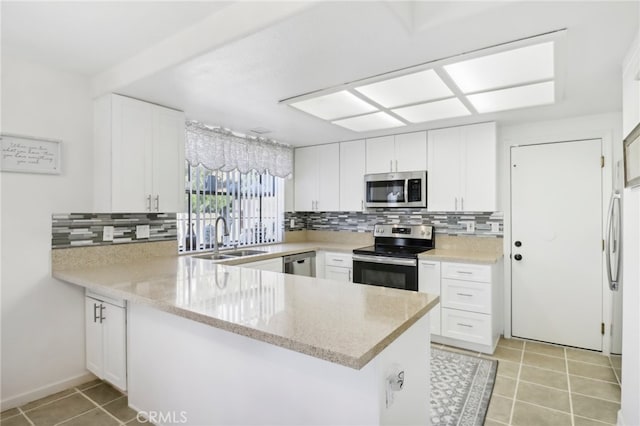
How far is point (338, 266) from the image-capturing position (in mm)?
3947

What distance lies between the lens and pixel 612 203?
2.55m

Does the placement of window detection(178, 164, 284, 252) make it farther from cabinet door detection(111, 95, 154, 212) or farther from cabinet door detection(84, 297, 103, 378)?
cabinet door detection(84, 297, 103, 378)

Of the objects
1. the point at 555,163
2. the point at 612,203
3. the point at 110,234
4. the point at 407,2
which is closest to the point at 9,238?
the point at 110,234

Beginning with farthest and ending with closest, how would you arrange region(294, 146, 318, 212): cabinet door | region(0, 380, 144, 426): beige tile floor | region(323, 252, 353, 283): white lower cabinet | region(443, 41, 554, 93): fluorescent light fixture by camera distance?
region(294, 146, 318, 212): cabinet door
region(323, 252, 353, 283): white lower cabinet
region(0, 380, 144, 426): beige tile floor
region(443, 41, 554, 93): fluorescent light fixture

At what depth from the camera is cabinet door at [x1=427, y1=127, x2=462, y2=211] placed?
11.6ft

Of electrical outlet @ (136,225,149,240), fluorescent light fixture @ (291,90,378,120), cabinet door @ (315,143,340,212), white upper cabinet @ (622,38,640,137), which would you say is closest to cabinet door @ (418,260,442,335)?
cabinet door @ (315,143,340,212)

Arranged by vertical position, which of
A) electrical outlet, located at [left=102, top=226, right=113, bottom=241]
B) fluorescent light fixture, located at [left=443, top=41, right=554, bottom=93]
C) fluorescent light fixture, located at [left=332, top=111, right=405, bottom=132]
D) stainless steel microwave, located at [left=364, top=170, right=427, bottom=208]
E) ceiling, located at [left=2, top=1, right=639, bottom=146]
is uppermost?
ceiling, located at [left=2, top=1, right=639, bottom=146]

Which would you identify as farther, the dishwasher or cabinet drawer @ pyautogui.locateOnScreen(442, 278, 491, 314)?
the dishwasher

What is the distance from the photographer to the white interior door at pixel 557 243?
314cm

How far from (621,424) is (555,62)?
2098mm

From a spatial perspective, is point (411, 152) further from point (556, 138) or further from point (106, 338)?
point (106, 338)

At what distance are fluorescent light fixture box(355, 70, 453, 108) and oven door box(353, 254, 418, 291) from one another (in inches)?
61.2

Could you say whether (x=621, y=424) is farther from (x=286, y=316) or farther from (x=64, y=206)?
(x=64, y=206)

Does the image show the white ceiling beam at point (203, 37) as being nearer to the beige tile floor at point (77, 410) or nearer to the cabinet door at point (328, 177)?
the beige tile floor at point (77, 410)
